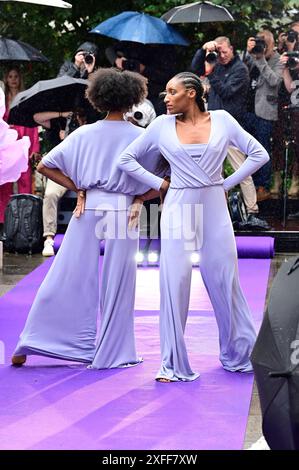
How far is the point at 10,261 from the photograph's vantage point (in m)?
13.9

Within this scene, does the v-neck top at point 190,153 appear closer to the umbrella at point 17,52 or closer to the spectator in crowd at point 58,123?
the spectator in crowd at point 58,123

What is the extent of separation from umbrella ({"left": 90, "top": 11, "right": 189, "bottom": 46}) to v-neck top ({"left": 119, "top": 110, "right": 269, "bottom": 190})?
22.7ft

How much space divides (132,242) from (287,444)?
3.39 meters

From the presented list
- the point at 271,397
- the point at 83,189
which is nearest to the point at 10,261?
the point at 83,189

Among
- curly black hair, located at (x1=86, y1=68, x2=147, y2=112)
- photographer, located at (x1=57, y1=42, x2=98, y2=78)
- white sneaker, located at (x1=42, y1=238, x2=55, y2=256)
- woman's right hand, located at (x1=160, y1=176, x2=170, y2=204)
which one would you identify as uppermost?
photographer, located at (x1=57, y1=42, x2=98, y2=78)

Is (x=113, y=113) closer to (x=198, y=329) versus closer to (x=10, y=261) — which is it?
→ (x=198, y=329)

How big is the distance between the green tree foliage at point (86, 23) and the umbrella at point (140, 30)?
38.1 inches

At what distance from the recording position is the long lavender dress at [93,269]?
28.1 ft

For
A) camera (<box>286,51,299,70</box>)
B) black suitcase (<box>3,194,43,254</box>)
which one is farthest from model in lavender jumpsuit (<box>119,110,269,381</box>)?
camera (<box>286,51,299,70</box>)

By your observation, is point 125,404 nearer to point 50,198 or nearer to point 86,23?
point 50,198

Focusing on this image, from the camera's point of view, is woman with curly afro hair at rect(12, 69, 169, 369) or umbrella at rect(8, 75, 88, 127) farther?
umbrella at rect(8, 75, 88, 127)

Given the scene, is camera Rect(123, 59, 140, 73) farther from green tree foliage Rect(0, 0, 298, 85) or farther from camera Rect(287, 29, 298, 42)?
camera Rect(287, 29, 298, 42)

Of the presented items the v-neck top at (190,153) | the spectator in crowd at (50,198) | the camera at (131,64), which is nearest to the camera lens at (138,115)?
the spectator in crowd at (50,198)

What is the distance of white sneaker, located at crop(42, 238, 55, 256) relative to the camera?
1405 centimetres
